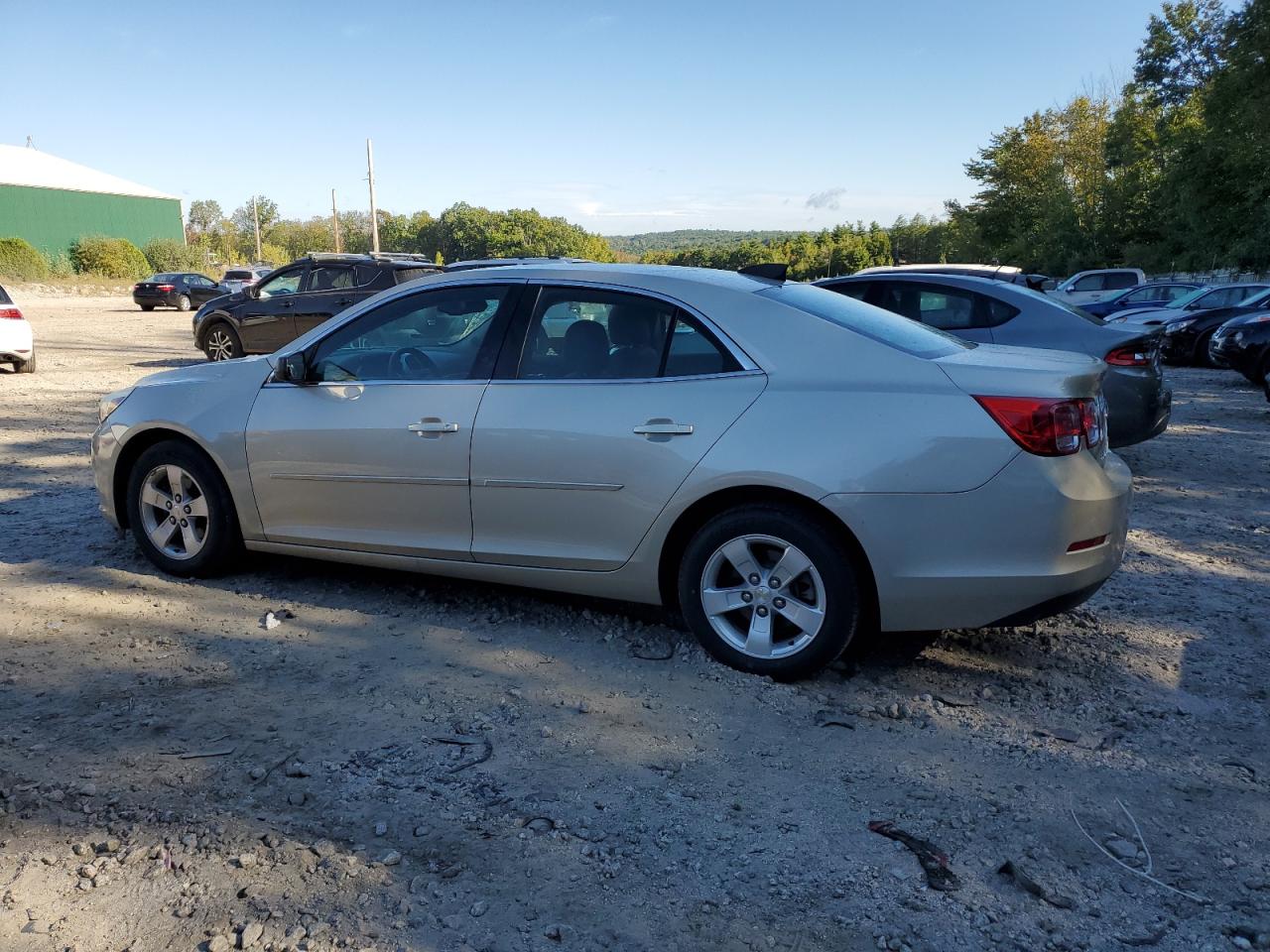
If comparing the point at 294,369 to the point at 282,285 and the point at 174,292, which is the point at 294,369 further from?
the point at 174,292

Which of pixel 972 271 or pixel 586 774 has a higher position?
pixel 972 271

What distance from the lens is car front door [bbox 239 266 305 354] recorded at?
628 inches

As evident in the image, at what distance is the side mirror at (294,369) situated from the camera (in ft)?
15.7

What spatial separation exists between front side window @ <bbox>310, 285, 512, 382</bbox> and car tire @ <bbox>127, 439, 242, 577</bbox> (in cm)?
82

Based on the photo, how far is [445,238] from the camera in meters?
123

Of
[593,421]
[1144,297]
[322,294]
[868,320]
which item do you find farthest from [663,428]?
[1144,297]

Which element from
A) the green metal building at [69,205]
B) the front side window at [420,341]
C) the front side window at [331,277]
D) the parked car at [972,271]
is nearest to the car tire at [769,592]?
the front side window at [420,341]

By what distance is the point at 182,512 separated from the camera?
5.15 m

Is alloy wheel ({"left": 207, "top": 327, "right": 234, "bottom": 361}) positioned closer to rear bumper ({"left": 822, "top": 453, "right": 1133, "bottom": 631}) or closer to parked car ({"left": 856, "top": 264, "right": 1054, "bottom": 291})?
parked car ({"left": 856, "top": 264, "right": 1054, "bottom": 291})

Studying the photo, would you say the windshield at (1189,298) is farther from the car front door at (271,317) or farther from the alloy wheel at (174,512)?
the alloy wheel at (174,512)

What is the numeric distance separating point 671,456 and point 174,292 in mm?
34947

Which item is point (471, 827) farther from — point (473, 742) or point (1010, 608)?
point (1010, 608)

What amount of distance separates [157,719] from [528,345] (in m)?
2.05

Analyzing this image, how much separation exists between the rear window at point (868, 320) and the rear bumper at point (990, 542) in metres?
0.65
